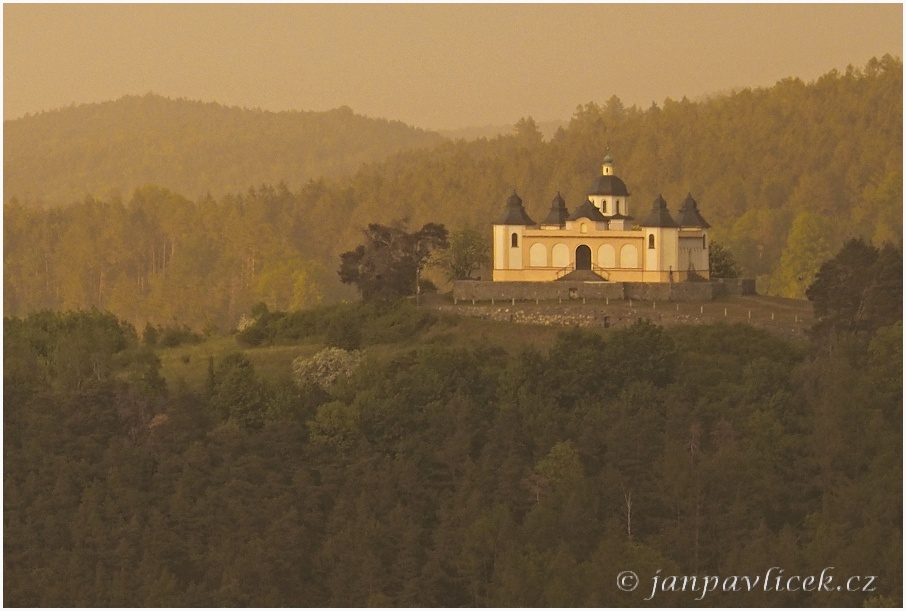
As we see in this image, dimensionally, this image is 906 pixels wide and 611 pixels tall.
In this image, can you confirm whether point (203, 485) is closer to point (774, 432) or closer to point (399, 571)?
point (399, 571)

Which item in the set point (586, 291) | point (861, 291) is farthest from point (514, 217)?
point (861, 291)

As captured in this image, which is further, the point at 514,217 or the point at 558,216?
the point at 558,216

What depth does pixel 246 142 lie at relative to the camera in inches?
7736

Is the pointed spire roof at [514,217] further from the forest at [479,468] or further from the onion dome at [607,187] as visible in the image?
the forest at [479,468]

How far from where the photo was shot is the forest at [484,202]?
12200 centimetres

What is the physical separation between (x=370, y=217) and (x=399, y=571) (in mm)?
87302

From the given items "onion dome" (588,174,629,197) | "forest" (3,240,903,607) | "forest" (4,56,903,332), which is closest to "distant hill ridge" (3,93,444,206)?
"forest" (4,56,903,332)

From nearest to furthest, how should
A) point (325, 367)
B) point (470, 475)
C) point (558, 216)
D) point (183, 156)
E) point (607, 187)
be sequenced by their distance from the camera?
point (470, 475), point (325, 367), point (558, 216), point (607, 187), point (183, 156)

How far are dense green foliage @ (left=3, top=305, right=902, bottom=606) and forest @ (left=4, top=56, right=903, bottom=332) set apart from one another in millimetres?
49183

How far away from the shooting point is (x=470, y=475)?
57.4 metres

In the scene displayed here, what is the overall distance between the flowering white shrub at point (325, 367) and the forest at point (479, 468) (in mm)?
100

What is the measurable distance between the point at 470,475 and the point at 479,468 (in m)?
0.33

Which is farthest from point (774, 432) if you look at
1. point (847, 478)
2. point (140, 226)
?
point (140, 226)

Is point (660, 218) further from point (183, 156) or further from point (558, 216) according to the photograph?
point (183, 156)
